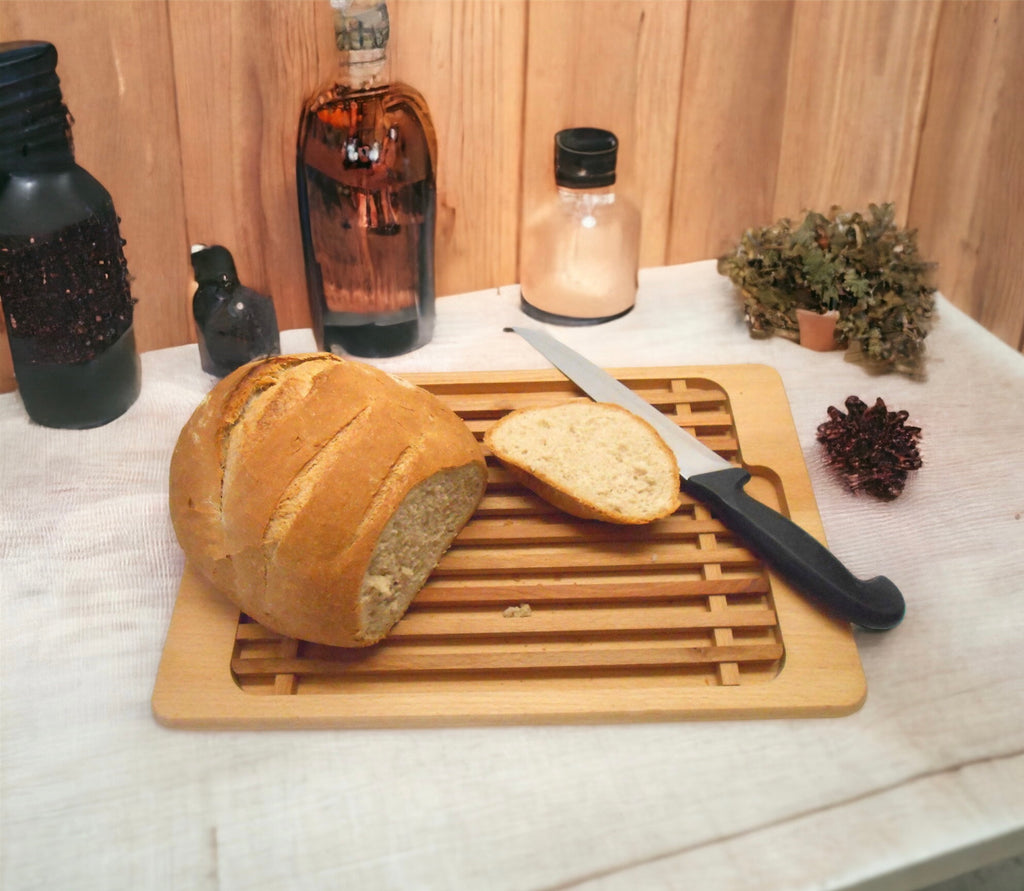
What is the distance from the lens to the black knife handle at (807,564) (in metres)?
0.79

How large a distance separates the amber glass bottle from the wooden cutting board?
30 centimetres

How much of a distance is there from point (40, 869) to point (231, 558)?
9.2 inches

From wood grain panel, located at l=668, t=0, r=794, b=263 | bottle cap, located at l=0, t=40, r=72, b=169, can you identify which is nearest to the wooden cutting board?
bottle cap, located at l=0, t=40, r=72, b=169

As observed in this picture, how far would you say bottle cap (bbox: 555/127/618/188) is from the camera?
1114 mm

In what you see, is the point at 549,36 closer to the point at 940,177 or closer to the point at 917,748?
the point at 940,177

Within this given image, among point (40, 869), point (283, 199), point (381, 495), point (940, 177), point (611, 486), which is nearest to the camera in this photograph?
point (40, 869)

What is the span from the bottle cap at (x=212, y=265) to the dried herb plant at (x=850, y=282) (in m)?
0.58

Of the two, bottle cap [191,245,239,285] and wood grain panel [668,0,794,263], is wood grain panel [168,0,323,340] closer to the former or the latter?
bottle cap [191,245,239,285]

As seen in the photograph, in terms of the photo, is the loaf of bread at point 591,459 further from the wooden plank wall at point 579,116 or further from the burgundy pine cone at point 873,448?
the wooden plank wall at point 579,116

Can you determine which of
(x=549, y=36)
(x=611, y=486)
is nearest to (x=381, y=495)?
(x=611, y=486)

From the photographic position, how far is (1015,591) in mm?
866

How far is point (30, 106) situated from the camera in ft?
2.92

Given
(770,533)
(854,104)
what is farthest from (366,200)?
(854,104)

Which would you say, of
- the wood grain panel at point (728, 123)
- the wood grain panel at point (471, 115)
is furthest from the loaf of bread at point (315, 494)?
the wood grain panel at point (728, 123)
